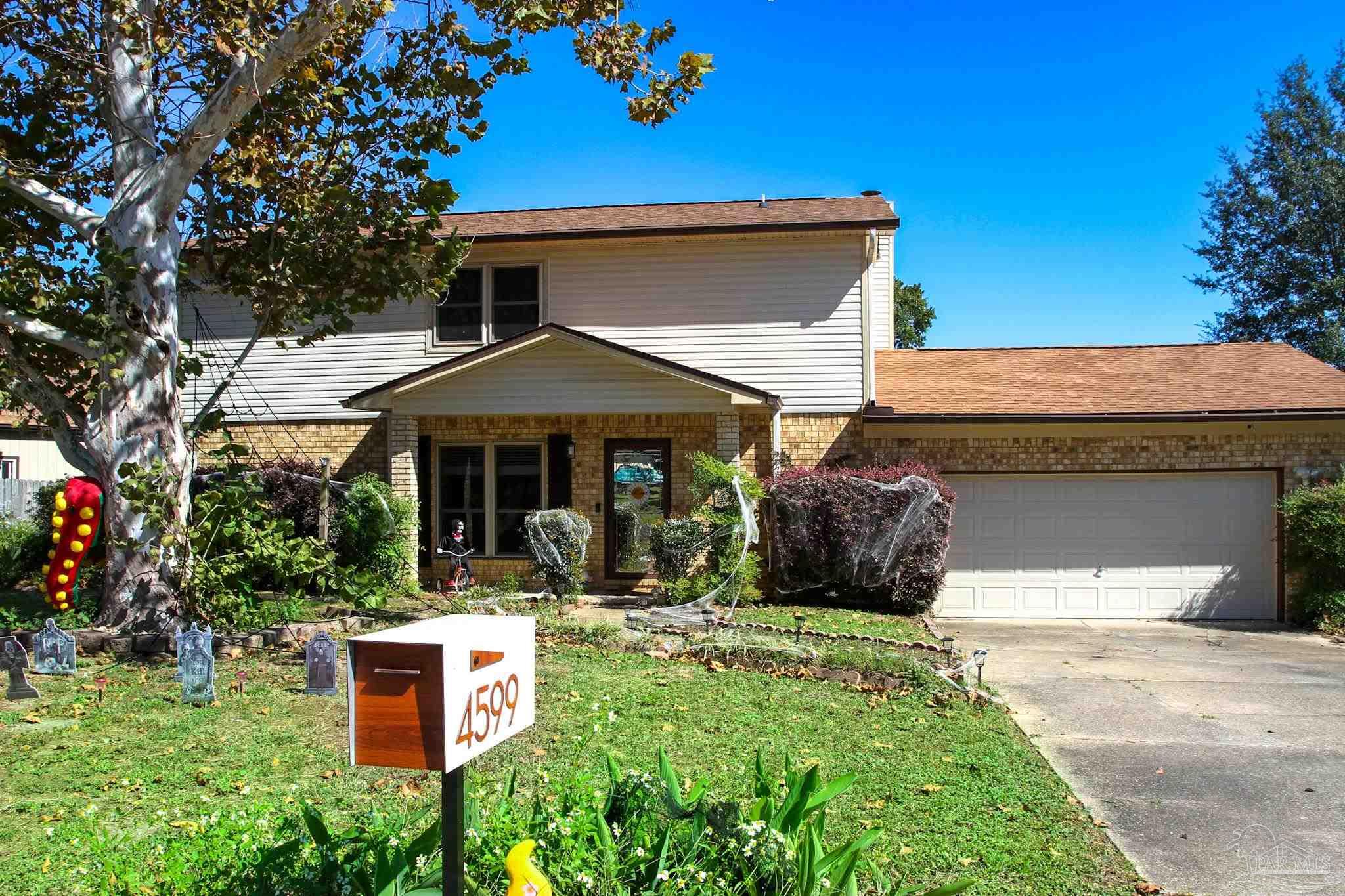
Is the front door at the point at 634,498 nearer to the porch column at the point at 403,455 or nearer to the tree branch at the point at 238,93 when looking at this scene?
the porch column at the point at 403,455

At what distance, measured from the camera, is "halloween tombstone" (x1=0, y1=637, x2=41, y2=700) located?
7.52m

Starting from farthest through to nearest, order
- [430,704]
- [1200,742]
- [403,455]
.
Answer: [403,455] < [1200,742] < [430,704]

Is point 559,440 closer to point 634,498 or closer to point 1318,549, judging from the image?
point 634,498

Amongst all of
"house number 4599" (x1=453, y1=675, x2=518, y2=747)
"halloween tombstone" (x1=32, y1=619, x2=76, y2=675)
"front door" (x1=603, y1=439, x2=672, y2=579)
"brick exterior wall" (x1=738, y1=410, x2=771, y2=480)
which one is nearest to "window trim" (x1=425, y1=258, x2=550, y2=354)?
"front door" (x1=603, y1=439, x2=672, y2=579)

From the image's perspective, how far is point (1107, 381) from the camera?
15.8 metres

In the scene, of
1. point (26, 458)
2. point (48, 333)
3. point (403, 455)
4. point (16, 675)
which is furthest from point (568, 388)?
point (26, 458)

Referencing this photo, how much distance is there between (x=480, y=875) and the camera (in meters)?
3.47

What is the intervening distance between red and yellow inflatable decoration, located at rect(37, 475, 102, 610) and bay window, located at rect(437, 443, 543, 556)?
22.1 feet

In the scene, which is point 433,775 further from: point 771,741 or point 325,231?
point 325,231

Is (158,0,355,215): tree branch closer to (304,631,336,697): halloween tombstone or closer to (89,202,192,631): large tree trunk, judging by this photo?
(89,202,192,631): large tree trunk

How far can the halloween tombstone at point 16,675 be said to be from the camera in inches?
296

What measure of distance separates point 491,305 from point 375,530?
4.35 metres

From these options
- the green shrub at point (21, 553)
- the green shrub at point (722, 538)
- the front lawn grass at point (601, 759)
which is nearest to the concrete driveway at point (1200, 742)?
the front lawn grass at point (601, 759)

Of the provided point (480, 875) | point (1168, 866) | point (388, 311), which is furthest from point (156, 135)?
point (1168, 866)
